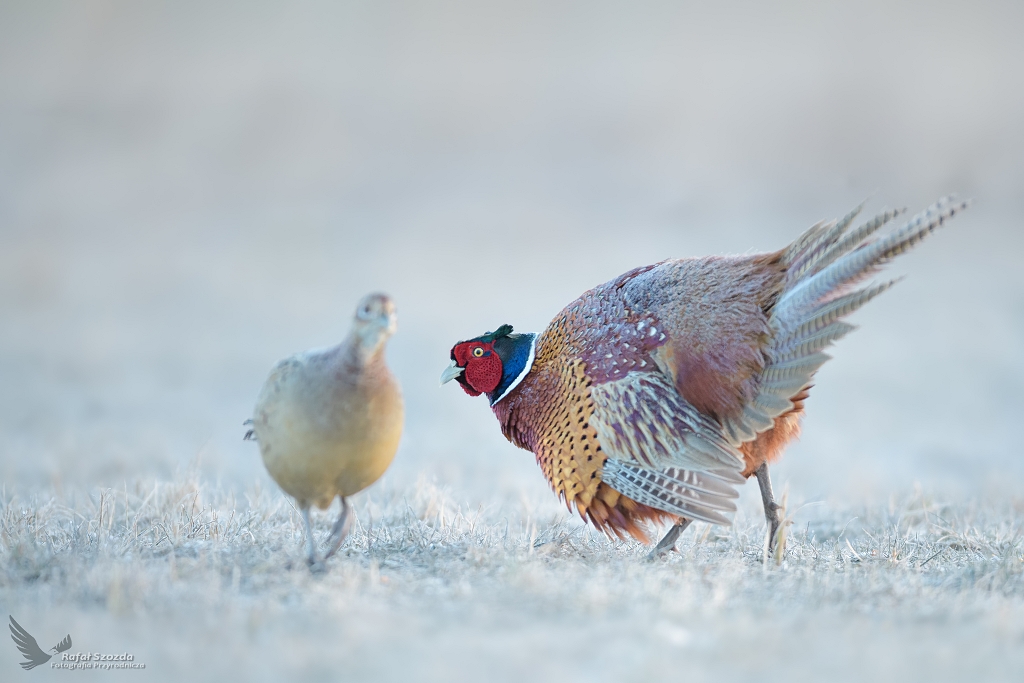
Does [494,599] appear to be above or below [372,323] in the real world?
below

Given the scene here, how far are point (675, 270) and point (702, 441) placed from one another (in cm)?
104

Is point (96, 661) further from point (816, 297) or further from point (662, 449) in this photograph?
point (816, 297)

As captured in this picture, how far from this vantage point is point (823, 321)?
4.48 metres

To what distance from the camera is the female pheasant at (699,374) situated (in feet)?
14.8

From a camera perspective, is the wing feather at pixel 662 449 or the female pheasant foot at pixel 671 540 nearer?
the wing feather at pixel 662 449

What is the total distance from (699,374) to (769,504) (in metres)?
0.89

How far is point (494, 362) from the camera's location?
5352 mm

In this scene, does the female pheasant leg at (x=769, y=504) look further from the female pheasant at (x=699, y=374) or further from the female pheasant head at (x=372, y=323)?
the female pheasant head at (x=372, y=323)

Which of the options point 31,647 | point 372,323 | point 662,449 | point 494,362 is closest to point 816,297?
point 662,449

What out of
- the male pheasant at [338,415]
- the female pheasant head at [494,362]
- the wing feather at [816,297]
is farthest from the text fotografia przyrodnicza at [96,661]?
the wing feather at [816,297]

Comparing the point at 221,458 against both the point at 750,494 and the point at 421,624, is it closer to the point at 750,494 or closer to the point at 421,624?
the point at 750,494

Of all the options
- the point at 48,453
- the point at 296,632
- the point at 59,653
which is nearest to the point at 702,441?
the point at 296,632

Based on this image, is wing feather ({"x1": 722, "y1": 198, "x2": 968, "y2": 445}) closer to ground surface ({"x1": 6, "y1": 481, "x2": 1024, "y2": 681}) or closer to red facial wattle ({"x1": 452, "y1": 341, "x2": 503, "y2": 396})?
ground surface ({"x1": 6, "y1": 481, "x2": 1024, "y2": 681})

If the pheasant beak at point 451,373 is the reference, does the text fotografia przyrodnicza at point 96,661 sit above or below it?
below
